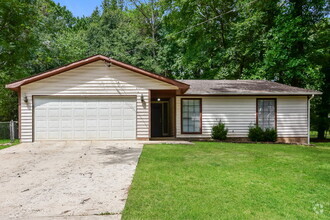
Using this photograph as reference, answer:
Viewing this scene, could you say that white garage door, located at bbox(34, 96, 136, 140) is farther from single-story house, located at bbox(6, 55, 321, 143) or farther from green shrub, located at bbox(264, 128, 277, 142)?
green shrub, located at bbox(264, 128, 277, 142)

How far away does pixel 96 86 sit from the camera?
446 inches

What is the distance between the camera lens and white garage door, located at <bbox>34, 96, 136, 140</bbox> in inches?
444

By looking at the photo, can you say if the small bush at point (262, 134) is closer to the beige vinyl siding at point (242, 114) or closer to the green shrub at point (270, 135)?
the green shrub at point (270, 135)

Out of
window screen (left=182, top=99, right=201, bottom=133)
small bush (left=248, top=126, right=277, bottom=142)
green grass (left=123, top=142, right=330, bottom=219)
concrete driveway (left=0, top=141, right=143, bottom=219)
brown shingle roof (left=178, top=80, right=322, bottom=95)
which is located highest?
brown shingle roof (left=178, top=80, right=322, bottom=95)

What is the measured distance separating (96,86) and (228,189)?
851cm

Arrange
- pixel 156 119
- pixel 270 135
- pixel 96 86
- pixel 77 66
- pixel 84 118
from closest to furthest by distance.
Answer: pixel 77 66 < pixel 96 86 < pixel 84 118 < pixel 270 135 < pixel 156 119

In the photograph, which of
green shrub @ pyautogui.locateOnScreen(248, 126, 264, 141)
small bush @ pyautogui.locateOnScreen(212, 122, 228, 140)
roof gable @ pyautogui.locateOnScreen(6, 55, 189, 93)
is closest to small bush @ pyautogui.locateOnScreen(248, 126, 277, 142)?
green shrub @ pyautogui.locateOnScreen(248, 126, 264, 141)

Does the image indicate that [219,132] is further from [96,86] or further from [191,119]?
[96,86]

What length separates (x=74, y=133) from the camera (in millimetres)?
11391

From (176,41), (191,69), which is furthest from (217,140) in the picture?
(176,41)

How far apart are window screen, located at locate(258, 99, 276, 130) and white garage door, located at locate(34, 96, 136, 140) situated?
6.67 m

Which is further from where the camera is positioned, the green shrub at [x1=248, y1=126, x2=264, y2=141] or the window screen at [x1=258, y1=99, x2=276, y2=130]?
the window screen at [x1=258, y1=99, x2=276, y2=130]

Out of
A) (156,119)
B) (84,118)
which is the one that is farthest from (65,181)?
(156,119)

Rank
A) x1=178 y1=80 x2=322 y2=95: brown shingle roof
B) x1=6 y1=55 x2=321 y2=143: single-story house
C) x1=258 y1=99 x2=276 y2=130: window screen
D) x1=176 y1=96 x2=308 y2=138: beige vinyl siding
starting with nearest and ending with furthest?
x1=6 y1=55 x2=321 y2=143: single-story house < x1=178 y1=80 x2=322 y2=95: brown shingle roof < x1=176 y1=96 x2=308 y2=138: beige vinyl siding < x1=258 y1=99 x2=276 y2=130: window screen
